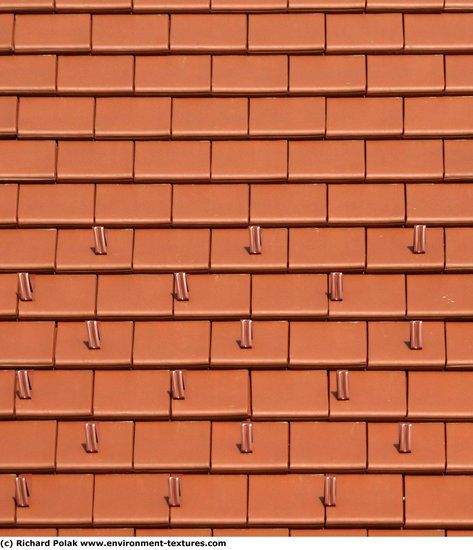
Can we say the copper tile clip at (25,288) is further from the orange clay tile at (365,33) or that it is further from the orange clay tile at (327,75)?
the orange clay tile at (365,33)

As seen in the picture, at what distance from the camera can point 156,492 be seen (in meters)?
16.0

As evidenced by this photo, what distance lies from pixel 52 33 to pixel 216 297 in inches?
145

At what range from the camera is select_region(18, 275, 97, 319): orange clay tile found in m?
16.3

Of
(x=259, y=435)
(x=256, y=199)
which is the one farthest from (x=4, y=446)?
(x=256, y=199)

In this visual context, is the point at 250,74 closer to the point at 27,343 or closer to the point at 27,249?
the point at 27,249

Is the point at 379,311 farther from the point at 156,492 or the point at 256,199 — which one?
the point at 156,492

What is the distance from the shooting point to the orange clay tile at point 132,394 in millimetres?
16078

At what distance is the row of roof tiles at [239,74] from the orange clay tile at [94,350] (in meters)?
2.75

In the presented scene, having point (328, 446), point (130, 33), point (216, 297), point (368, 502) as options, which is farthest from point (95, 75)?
point (368, 502)

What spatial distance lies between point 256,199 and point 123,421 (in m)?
2.91

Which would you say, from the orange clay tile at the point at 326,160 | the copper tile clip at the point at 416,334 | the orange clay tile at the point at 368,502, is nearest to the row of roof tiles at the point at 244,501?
the orange clay tile at the point at 368,502

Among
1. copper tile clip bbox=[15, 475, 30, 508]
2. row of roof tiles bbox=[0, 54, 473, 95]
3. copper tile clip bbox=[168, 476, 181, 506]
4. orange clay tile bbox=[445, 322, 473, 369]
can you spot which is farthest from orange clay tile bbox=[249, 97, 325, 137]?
copper tile clip bbox=[15, 475, 30, 508]

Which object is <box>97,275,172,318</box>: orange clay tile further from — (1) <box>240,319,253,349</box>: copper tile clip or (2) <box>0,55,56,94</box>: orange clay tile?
(2) <box>0,55,56,94</box>: orange clay tile

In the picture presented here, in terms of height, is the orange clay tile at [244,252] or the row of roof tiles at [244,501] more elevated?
the orange clay tile at [244,252]
